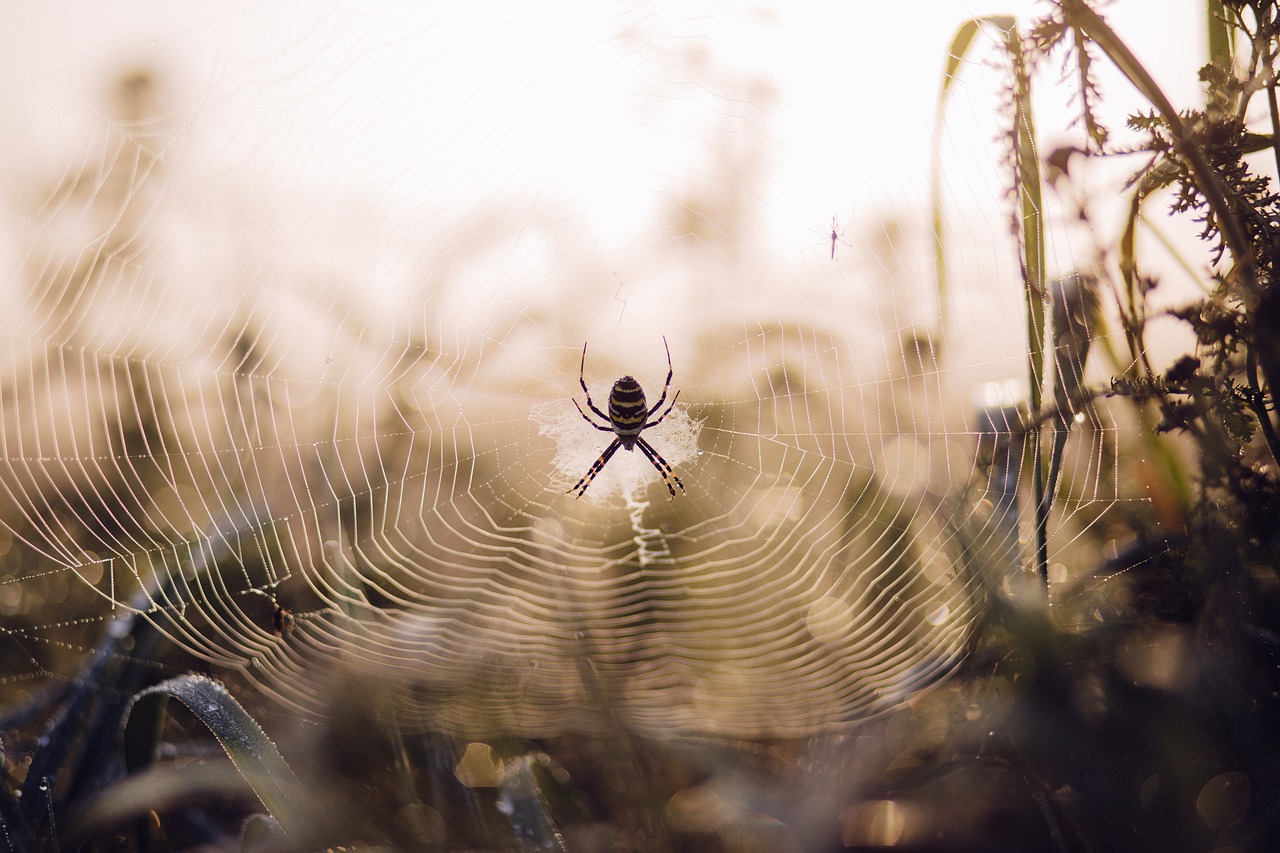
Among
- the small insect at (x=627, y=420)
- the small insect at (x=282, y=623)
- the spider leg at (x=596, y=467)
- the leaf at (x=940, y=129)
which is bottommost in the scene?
the small insect at (x=282, y=623)

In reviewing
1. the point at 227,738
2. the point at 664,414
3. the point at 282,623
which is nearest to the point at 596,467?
the point at 664,414

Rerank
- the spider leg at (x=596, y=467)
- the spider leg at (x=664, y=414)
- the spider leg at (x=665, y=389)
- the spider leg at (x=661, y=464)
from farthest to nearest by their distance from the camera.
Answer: the spider leg at (x=664, y=414) → the spider leg at (x=665, y=389) → the spider leg at (x=596, y=467) → the spider leg at (x=661, y=464)

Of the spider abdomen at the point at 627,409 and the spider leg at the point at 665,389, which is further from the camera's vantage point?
the spider leg at the point at 665,389

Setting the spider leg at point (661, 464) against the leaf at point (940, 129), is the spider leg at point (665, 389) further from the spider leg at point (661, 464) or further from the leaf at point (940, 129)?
the leaf at point (940, 129)

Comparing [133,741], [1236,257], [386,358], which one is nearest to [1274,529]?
[1236,257]

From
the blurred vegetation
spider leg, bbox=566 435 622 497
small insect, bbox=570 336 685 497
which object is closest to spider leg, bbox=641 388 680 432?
small insect, bbox=570 336 685 497

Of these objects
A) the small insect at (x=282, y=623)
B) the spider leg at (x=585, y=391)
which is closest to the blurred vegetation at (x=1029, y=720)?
the small insect at (x=282, y=623)

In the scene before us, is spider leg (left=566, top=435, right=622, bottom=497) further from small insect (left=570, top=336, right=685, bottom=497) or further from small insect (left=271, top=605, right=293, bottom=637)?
small insect (left=271, top=605, right=293, bottom=637)

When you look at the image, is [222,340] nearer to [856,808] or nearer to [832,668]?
[832,668]
